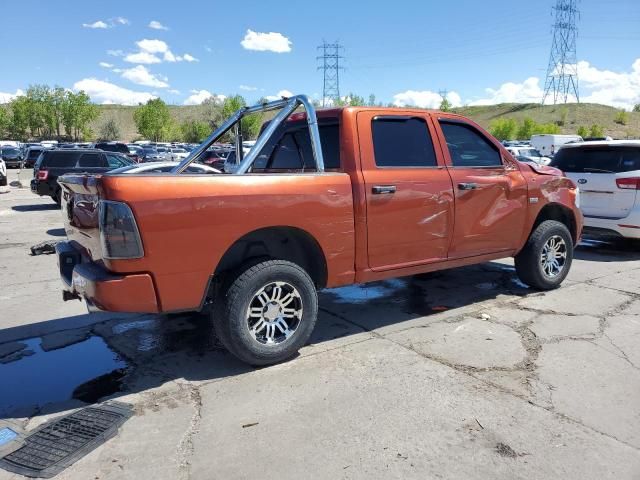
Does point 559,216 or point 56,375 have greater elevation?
point 559,216

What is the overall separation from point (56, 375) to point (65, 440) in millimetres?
1045

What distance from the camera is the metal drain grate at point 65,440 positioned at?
2766 millimetres

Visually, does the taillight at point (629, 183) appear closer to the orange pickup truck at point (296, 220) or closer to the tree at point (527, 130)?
the orange pickup truck at point (296, 220)

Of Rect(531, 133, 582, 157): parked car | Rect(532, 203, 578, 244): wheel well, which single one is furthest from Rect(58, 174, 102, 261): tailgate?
Rect(531, 133, 582, 157): parked car

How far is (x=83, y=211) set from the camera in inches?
144

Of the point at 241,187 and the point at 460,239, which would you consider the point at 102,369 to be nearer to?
the point at 241,187

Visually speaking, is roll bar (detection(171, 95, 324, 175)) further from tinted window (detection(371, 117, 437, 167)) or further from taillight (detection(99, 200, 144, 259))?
taillight (detection(99, 200, 144, 259))

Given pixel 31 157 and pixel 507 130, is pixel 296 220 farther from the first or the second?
pixel 507 130

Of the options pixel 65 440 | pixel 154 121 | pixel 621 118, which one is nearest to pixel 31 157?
pixel 65 440

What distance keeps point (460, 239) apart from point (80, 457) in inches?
143

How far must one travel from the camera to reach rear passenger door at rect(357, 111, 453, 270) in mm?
4332

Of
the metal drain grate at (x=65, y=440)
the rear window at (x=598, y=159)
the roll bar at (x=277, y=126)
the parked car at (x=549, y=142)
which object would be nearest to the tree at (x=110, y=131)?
the parked car at (x=549, y=142)

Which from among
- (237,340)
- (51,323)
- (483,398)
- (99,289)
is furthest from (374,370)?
(51,323)

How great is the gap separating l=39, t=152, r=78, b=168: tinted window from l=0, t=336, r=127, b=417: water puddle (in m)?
12.0
